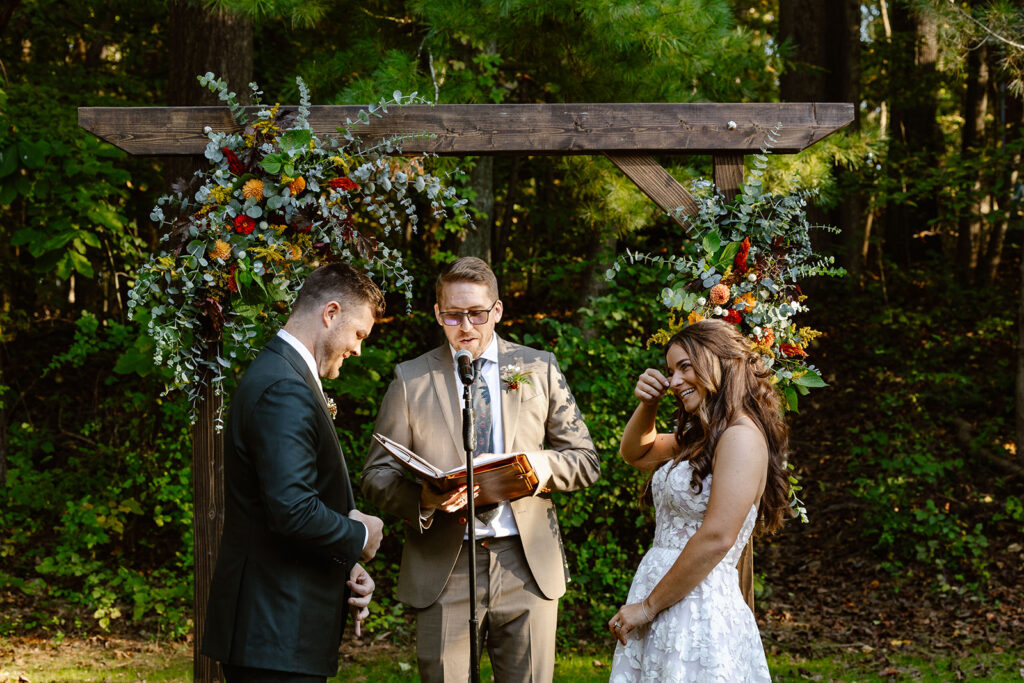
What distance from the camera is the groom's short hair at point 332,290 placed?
2611mm

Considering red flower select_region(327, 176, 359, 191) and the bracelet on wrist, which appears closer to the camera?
the bracelet on wrist

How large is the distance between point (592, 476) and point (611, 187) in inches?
129

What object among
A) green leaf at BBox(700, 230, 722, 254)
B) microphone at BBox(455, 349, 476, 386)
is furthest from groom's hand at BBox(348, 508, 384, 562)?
green leaf at BBox(700, 230, 722, 254)

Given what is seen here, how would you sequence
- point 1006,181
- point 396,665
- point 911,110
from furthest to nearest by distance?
point 911,110 → point 1006,181 → point 396,665

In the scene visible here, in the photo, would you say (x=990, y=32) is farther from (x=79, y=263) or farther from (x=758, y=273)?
(x=79, y=263)

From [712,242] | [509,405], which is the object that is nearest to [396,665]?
[509,405]

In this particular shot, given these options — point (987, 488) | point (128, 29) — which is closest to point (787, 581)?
point (987, 488)

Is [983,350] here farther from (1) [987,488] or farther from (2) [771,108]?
(2) [771,108]

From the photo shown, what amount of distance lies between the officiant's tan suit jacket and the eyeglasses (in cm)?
18

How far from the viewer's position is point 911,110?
1235 centimetres

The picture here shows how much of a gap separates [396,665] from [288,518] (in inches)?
136

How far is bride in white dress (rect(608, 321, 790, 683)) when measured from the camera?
2641 mm

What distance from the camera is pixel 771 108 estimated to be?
3.81 meters

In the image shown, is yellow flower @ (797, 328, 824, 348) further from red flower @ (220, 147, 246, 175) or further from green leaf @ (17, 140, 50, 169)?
green leaf @ (17, 140, 50, 169)
